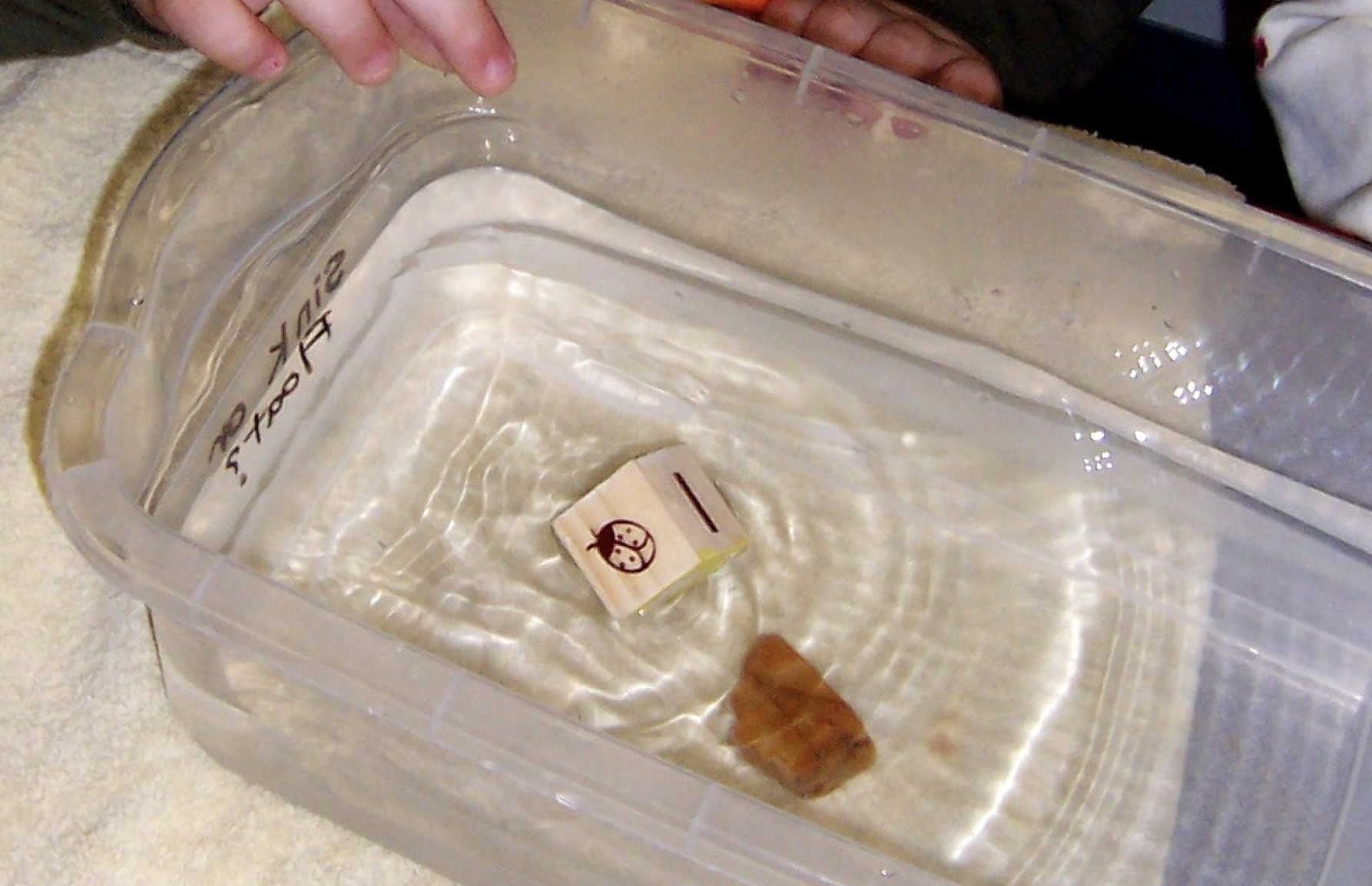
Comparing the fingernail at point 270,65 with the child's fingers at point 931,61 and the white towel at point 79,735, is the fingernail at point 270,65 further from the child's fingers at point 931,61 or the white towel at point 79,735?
the child's fingers at point 931,61

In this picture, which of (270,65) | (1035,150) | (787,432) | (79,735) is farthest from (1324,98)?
(79,735)

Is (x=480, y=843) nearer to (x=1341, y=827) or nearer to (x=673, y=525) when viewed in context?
(x=673, y=525)

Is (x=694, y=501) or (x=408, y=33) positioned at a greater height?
(x=408, y=33)

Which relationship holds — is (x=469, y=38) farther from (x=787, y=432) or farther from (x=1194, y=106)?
(x=1194, y=106)

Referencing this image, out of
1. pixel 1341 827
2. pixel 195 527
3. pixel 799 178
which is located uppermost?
pixel 799 178

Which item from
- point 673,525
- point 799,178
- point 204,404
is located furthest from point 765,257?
point 204,404

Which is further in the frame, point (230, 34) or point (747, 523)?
point (747, 523)

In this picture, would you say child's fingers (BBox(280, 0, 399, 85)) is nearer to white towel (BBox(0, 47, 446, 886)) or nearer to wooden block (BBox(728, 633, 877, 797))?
white towel (BBox(0, 47, 446, 886))
